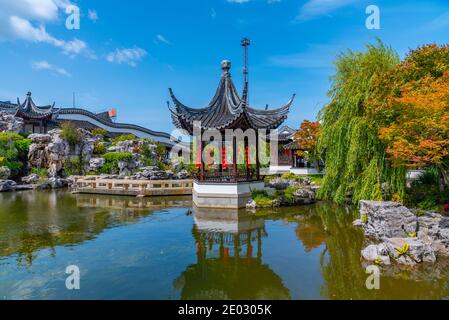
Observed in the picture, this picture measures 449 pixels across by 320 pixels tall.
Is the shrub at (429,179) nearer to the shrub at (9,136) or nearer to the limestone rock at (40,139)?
the limestone rock at (40,139)

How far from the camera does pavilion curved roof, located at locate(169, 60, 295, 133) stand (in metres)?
12.3

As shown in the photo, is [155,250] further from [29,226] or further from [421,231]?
[421,231]

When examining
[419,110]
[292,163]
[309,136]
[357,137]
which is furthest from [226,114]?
Result: [292,163]

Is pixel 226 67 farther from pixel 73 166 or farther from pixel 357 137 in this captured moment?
pixel 73 166

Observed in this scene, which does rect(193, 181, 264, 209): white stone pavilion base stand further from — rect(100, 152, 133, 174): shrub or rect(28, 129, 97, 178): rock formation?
rect(28, 129, 97, 178): rock formation

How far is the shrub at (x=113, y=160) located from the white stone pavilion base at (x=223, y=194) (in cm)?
1549

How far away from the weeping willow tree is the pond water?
1467 millimetres

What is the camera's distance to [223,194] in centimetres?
1245

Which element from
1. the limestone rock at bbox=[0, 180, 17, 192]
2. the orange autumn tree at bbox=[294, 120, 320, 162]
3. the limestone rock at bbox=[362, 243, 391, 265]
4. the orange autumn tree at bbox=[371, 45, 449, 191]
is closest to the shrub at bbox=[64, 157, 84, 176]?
the limestone rock at bbox=[0, 180, 17, 192]

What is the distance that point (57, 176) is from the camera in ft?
81.1

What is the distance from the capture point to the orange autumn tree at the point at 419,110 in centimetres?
698

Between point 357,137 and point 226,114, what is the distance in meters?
5.91

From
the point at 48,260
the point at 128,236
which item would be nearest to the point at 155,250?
the point at 128,236

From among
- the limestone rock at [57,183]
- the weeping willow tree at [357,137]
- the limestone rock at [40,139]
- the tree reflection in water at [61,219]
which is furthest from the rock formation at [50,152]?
the weeping willow tree at [357,137]
